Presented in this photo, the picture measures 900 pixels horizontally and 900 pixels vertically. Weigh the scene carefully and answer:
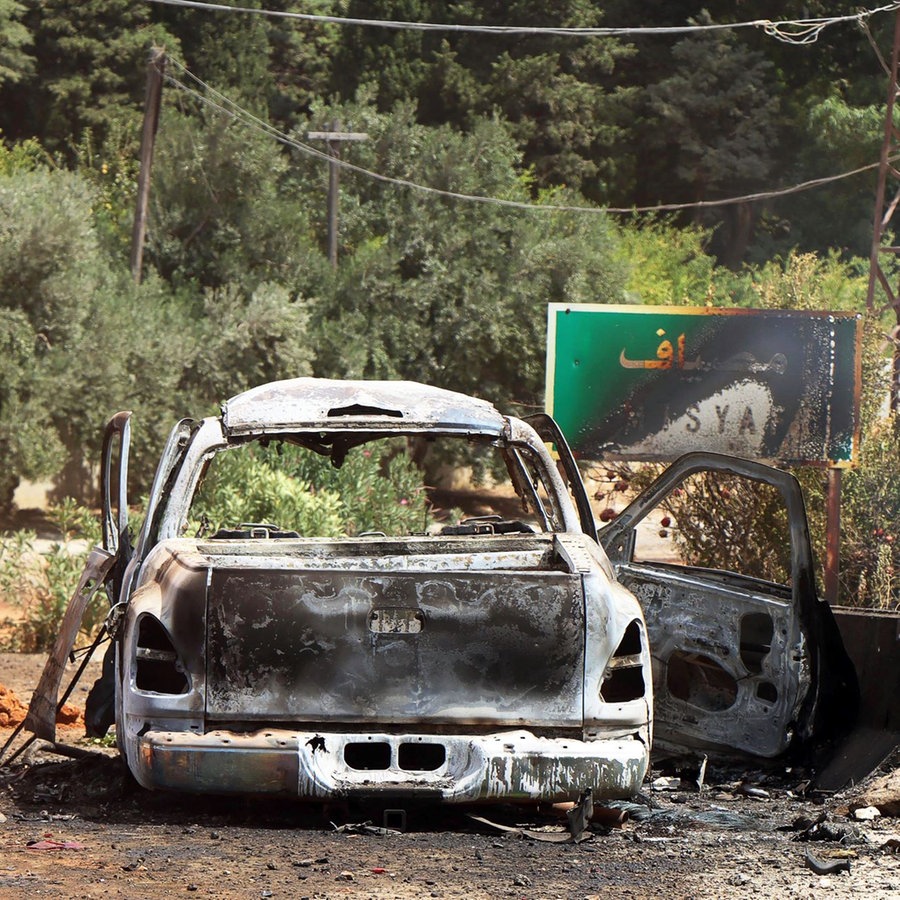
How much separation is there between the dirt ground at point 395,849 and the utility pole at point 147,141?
19309mm

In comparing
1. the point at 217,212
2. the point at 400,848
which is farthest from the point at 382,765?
the point at 217,212

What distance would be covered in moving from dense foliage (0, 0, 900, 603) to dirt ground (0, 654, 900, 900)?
494 centimetres

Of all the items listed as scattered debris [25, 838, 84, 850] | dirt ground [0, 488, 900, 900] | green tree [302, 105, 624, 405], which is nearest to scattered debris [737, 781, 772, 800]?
dirt ground [0, 488, 900, 900]

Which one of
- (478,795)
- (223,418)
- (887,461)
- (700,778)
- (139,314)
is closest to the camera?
(478,795)

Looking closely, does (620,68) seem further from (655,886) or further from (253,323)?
(655,886)

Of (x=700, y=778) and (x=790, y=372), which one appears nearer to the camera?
(x=700, y=778)

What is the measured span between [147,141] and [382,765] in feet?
69.1

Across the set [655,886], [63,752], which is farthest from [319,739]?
[63,752]

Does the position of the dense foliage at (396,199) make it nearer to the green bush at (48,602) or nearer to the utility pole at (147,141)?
the utility pole at (147,141)

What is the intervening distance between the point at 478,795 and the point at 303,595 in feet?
2.93

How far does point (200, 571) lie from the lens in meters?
5.35

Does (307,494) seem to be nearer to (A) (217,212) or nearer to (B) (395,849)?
(B) (395,849)

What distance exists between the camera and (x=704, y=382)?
1052cm

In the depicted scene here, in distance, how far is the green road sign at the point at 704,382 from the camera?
34.0 feet
